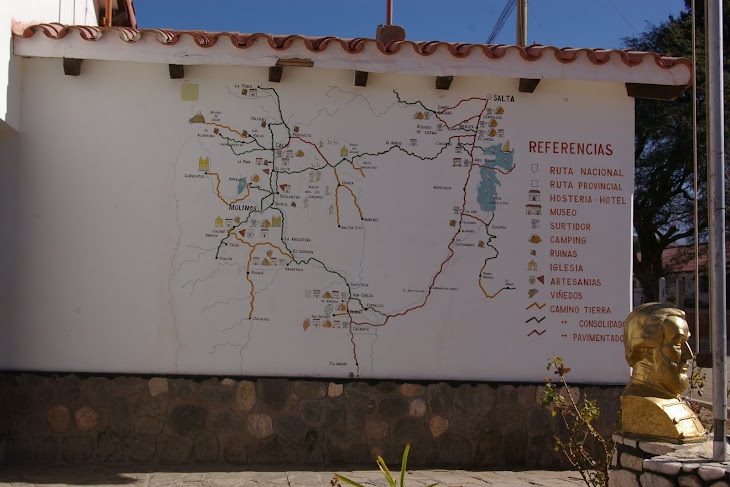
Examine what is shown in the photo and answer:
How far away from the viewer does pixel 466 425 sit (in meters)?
5.85

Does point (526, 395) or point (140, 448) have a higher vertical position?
point (526, 395)

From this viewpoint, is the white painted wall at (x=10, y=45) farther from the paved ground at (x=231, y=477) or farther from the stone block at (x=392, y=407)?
the stone block at (x=392, y=407)

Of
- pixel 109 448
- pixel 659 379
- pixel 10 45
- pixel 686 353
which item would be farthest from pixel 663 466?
pixel 10 45

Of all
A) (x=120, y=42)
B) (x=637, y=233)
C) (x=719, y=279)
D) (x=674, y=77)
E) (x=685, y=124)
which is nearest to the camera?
(x=719, y=279)

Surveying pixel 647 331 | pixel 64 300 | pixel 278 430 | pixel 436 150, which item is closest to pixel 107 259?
pixel 64 300

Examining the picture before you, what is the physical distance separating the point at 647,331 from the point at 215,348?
11.3 feet

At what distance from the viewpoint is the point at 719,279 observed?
333 centimetres

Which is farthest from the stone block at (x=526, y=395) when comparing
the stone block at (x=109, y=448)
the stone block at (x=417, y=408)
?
the stone block at (x=109, y=448)

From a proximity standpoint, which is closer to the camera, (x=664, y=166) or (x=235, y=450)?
(x=235, y=450)

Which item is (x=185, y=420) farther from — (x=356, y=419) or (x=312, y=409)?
(x=356, y=419)

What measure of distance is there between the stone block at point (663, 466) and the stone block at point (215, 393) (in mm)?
3386

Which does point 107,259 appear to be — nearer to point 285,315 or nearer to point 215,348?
point 215,348

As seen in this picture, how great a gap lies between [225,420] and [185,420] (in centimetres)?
32

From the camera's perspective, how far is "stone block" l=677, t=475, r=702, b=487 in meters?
3.16
